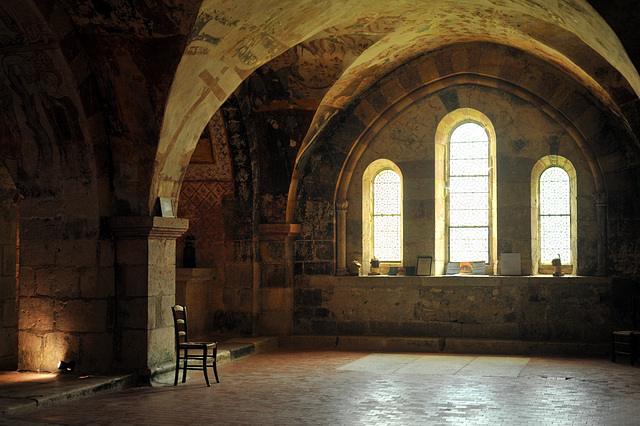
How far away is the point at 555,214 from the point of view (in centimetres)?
1176

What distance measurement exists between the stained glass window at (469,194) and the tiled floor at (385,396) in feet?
8.04

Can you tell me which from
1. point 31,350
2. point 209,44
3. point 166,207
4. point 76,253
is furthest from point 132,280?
point 209,44

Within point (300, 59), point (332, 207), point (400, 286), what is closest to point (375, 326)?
point (400, 286)

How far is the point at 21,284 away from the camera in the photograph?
27.5 ft

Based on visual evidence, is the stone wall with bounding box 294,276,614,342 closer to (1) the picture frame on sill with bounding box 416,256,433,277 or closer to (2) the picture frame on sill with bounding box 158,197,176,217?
(1) the picture frame on sill with bounding box 416,256,433,277

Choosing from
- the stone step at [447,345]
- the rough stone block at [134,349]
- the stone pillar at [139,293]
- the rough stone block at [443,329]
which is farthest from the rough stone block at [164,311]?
the rough stone block at [443,329]

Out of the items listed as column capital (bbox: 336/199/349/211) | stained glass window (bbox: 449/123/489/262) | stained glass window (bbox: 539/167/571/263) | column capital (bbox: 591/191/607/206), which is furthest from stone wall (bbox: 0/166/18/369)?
column capital (bbox: 591/191/607/206)

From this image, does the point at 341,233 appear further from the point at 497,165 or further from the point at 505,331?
the point at 505,331

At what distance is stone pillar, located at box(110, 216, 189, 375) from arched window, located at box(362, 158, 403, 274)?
475cm

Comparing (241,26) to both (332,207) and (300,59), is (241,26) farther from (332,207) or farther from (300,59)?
(332,207)

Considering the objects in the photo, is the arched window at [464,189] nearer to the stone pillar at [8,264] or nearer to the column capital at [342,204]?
the column capital at [342,204]

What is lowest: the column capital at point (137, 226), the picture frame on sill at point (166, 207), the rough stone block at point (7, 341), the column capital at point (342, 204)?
the rough stone block at point (7, 341)

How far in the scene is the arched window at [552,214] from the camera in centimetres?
1162

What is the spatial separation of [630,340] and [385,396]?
415cm
